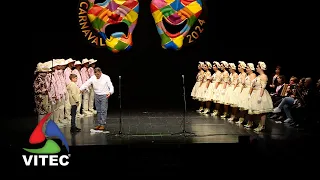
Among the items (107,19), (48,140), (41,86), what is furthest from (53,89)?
(48,140)

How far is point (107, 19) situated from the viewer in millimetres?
13945

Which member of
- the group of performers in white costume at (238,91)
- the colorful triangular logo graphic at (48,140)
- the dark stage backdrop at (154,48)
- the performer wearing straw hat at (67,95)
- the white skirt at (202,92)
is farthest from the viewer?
the dark stage backdrop at (154,48)

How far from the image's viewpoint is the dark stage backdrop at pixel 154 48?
14.0m

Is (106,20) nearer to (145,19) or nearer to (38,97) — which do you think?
(145,19)

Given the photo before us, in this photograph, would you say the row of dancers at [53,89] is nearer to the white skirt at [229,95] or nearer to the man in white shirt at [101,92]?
the man in white shirt at [101,92]

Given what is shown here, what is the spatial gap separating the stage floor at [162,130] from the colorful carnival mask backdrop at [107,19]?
2115 millimetres

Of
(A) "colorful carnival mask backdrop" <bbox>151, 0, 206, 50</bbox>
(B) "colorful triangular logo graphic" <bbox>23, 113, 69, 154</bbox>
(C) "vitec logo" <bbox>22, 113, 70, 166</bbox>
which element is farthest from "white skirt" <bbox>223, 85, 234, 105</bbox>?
(C) "vitec logo" <bbox>22, 113, 70, 166</bbox>

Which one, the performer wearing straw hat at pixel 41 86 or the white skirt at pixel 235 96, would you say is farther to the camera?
the white skirt at pixel 235 96

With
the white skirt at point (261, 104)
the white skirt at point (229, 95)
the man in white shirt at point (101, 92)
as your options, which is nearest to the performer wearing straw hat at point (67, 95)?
the man in white shirt at point (101, 92)

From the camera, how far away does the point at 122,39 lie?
14.3 metres

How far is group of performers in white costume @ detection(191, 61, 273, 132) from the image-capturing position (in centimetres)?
1041

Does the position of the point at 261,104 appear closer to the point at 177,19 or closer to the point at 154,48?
the point at 177,19

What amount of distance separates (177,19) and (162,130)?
4257 millimetres

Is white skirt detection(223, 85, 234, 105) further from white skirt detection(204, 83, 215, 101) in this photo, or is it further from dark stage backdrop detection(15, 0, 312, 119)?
dark stage backdrop detection(15, 0, 312, 119)
